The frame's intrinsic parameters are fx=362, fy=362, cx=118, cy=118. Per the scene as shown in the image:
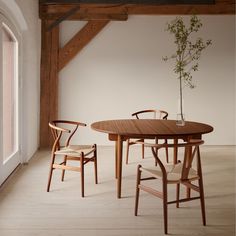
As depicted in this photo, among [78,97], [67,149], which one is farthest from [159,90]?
[67,149]

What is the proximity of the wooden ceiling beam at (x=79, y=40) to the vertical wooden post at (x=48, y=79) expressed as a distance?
116mm

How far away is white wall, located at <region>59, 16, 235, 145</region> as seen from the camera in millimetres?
6137

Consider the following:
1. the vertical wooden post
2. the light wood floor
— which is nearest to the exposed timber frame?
the vertical wooden post

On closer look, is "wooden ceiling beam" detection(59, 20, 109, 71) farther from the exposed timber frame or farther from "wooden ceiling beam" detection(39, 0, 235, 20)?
"wooden ceiling beam" detection(39, 0, 235, 20)

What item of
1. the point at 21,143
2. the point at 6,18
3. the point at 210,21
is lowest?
the point at 21,143

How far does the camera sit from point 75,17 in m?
5.88

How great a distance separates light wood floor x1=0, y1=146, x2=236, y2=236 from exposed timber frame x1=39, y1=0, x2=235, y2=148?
1.76 m

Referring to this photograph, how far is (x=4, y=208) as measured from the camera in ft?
10.4

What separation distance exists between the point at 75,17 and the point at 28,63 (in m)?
1.37

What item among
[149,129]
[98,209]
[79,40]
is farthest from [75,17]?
[98,209]

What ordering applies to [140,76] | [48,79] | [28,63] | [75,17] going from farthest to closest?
[140,76], [48,79], [75,17], [28,63]

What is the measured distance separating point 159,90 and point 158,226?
370 centimetres

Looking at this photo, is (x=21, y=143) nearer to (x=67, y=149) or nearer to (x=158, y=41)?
(x=67, y=149)

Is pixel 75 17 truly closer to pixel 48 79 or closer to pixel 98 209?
pixel 48 79
